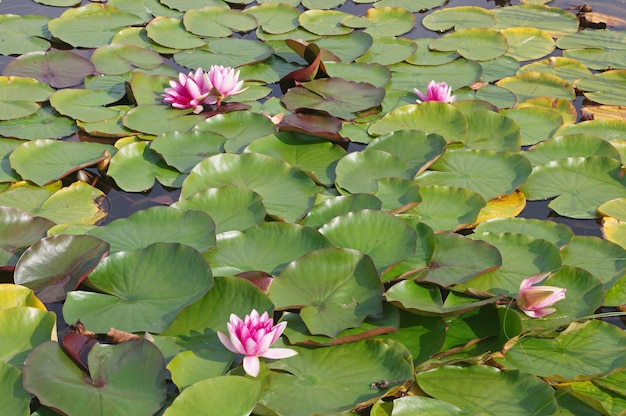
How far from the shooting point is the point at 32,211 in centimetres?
320

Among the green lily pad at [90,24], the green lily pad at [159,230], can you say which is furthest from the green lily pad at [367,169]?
the green lily pad at [90,24]

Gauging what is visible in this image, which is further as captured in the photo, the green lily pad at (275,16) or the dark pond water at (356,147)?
the green lily pad at (275,16)

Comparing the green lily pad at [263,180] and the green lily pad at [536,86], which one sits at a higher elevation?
the green lily pad at [536,86]

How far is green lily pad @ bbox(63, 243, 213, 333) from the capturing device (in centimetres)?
247

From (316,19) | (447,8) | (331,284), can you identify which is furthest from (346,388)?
(447,8)

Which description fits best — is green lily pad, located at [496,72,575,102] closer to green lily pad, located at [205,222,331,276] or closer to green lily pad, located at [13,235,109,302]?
green lily pad, located at [205,222,331,276]

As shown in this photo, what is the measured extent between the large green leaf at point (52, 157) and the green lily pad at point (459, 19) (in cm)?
277

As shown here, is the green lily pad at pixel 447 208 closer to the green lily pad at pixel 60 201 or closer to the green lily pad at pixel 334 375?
the green lily pad at pixel 334 375

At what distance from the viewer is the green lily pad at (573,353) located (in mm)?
2453

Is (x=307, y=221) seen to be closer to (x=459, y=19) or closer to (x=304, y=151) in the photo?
(x=304, y=151)

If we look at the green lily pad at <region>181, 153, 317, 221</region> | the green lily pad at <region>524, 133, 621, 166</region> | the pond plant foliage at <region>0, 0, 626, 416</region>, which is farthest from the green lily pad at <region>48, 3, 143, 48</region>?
the green lily pad at <region>524, 133, 621, 166</region>

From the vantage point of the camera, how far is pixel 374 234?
9.38 ft

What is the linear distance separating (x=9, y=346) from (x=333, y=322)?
1.11 m

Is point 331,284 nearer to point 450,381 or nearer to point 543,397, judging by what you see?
point 450,381
